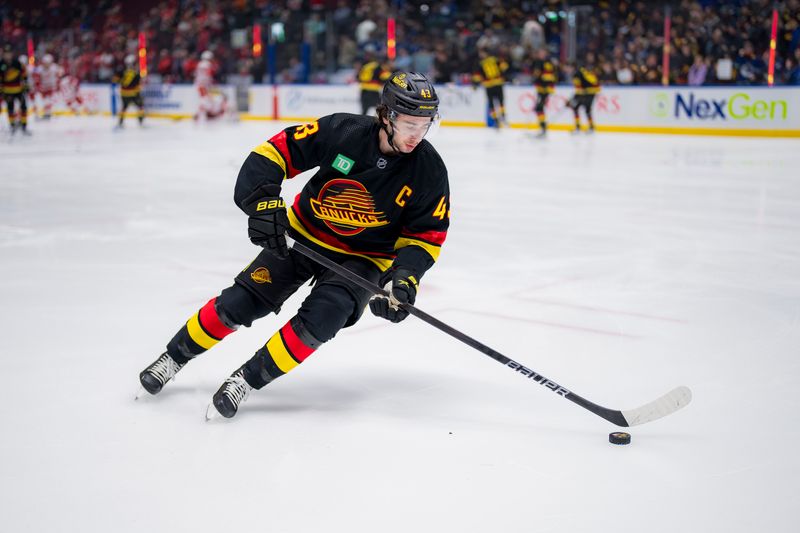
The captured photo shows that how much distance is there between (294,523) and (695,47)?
12911 mm

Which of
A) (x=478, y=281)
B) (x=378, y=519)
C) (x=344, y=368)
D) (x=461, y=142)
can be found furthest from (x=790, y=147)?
(x=378, y=519)

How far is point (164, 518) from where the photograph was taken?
196cm

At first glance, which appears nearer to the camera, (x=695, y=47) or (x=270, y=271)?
(x=270, y=271)

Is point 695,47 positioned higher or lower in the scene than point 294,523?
higher

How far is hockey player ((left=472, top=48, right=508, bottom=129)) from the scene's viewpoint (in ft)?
47.2

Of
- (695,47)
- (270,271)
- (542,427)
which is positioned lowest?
(542,427)

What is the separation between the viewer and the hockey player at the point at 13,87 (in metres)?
14.0

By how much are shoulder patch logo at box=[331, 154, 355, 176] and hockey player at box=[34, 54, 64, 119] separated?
59.0 feet

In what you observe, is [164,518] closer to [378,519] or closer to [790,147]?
[378,519]

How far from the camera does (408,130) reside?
2.50 metres

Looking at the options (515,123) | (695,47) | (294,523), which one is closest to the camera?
(294,523)

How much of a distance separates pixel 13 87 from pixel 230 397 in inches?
520

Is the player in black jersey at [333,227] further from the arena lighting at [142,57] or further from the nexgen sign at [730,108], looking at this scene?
the arena lighting at [142,57]

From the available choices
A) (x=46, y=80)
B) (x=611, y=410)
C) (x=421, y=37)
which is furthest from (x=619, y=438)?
(x=46, y=80)
